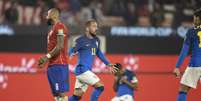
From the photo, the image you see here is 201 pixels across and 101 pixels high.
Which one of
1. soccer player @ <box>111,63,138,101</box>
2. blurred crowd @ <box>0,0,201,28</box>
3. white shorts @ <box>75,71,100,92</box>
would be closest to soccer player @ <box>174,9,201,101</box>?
white shorts @ <box>75,71,100,92</box>

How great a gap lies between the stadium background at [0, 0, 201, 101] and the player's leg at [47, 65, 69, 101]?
4066 mm

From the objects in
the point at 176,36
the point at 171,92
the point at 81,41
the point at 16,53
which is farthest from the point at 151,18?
the point at 81,41

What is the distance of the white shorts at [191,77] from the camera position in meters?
9.77

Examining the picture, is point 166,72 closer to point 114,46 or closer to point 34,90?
point 114,46

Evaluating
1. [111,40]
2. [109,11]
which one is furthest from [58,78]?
[109,11]

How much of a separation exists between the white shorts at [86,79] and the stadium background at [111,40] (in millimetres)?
2911

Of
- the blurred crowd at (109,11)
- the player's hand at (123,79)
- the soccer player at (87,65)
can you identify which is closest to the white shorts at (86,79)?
the soccer player at (87,65)

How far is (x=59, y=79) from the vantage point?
938cm

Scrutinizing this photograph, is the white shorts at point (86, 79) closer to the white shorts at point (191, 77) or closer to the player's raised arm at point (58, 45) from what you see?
the player's raised arm at point (58, 45)

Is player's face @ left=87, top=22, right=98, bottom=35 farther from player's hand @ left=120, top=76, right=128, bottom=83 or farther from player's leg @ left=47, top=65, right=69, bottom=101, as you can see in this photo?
player's hand @ left=120, top=76, right=128, bottom=83

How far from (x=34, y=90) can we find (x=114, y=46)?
6.92 ft

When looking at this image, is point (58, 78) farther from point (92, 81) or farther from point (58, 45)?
point (92, 81)

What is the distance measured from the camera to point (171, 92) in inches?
541

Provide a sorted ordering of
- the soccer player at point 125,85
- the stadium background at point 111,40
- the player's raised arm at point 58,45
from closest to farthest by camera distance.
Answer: the player's raised arm at point 58,45, the soccer player at point 125,85, the stadium background at point 111,40
